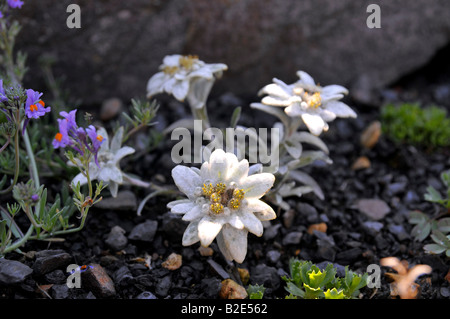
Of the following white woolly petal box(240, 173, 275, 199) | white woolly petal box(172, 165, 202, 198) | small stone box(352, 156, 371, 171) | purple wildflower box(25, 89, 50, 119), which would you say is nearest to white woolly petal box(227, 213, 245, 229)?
white woolly petal box(240, 173, 275, 199)

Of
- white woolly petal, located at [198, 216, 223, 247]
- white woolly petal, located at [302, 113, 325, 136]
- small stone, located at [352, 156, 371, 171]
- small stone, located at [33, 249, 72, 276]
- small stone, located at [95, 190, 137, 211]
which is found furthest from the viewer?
small stone, located at [352, 156, 371, 171]

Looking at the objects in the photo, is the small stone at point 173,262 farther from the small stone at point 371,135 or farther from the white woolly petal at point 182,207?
the small stone at point 371,135

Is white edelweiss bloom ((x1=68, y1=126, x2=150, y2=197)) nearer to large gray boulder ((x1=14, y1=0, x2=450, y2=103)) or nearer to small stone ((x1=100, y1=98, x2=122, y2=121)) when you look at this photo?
small stone ((x1=100, y1=98, x2=122, y2=121))

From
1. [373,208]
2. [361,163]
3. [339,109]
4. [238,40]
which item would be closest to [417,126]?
[361,163]

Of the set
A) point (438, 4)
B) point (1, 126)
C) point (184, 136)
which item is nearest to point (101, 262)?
point (1, 126)

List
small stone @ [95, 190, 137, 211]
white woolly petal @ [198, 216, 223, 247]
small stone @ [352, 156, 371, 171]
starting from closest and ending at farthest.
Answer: white woolly petal @ [198, 216, 223, 247] < small stone @ [95, 190, 137, 211] < small stone @ [352, 156, 371, 171]

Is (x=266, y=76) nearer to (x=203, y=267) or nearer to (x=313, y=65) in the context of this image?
(x=313, y=65)
